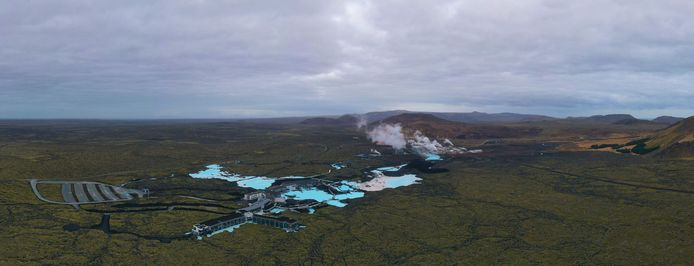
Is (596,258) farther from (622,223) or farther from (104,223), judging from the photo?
(104,223)

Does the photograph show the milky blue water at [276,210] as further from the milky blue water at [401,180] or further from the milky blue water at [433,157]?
the milky blue water at [433,157]

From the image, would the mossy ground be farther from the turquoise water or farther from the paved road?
the turquoise water

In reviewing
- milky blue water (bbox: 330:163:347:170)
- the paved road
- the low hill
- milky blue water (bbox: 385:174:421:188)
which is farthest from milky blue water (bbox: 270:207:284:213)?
the low hill

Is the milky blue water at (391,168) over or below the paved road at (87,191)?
over

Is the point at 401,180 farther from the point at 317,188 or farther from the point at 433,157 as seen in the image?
the point at 433,157

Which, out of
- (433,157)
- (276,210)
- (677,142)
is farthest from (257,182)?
(677,142)

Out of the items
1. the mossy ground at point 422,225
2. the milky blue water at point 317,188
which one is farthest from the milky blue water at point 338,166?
the mossy ground at point 422,225

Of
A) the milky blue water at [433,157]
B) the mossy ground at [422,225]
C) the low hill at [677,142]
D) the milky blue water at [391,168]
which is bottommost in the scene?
the mossy ground at [422,225]

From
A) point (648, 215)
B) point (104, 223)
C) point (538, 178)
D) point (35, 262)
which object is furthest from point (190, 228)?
point (538, 178)
